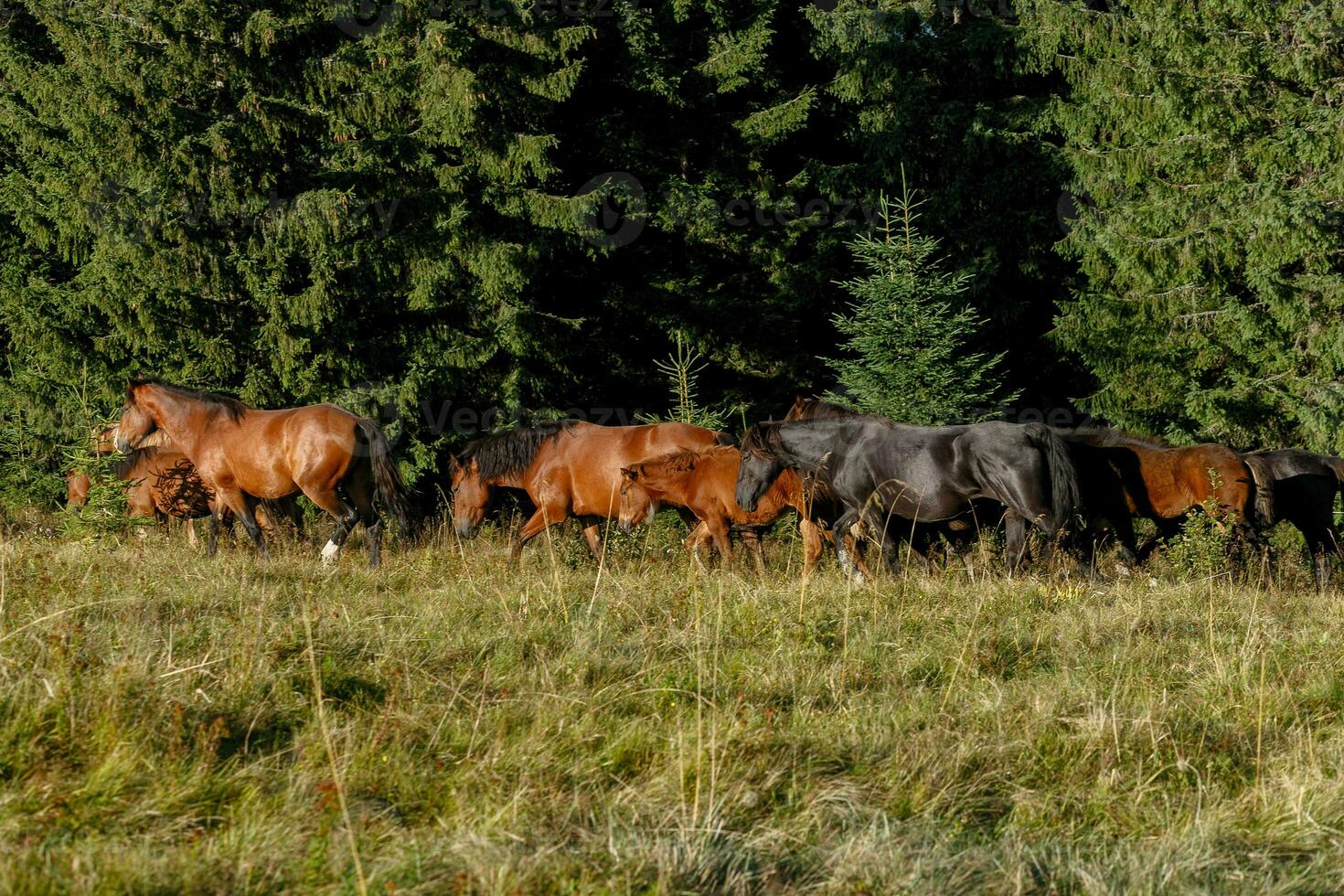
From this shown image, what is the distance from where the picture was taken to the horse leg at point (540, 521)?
39.4 ft

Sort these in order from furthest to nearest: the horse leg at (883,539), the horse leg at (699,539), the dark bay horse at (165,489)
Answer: the dark bay horse at (165,489)
the horse leg at (699,539)
the horse leg at (883,539)

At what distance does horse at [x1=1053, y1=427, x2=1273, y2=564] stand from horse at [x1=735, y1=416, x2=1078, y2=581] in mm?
1467

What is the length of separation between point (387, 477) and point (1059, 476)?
6.30 meters

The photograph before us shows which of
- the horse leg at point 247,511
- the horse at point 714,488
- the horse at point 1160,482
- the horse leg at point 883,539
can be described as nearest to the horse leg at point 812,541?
the horse at point 714,488

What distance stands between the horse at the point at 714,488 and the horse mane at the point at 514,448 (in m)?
1.48

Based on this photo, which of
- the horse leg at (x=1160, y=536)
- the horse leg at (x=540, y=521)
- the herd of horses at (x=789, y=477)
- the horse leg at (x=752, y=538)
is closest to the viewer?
the herd of horses at (x=789, y=477)

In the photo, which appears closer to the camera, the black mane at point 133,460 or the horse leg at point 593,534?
the horse leg at point 593,534

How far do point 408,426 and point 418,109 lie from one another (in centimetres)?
444

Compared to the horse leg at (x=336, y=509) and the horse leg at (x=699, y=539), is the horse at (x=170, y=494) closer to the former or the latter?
the horse leg at (x=336, y=509)

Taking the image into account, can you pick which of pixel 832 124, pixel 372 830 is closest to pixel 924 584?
pixel 372 830

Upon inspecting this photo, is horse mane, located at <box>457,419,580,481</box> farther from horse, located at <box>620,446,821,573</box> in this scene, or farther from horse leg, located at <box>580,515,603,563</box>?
horse, located at <box>620,446,821,573</box>

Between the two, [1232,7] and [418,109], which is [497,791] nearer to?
[418,109]

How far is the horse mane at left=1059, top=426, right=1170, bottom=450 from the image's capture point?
40.0 ft

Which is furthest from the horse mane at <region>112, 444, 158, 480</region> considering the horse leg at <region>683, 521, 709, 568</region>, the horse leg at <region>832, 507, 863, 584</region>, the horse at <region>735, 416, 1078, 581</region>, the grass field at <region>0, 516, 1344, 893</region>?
the horse leg at <region>832, 507, 863, 584</region>
